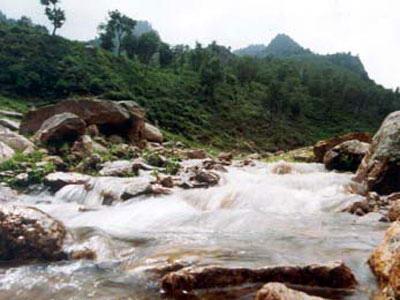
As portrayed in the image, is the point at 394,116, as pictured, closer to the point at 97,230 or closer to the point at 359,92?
the point at 97,230

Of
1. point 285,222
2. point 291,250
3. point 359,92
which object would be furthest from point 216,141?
point 359,92

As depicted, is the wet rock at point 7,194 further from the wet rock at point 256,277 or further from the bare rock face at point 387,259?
the bare rock face at point 387,259

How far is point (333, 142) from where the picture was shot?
854 inches

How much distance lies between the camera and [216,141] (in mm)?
44500

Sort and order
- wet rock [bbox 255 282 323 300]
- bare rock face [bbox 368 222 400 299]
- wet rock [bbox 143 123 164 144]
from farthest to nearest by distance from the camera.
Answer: wet rock [bbox 143 123 164 144] → bare rock face [bbox 368 222 400 299] → wet rock [bbox 255 282 323 300]

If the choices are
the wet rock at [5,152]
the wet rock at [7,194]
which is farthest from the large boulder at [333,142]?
the wet rock at [5,152]

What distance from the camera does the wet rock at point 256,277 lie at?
518cm

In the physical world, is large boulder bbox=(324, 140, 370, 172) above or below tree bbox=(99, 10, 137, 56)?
below

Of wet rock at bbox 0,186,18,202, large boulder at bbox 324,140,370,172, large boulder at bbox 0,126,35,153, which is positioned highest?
large boulder at bbox 324,140,370,172

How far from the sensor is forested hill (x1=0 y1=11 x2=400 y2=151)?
45.3m

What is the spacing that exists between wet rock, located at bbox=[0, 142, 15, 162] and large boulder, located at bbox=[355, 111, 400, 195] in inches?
603

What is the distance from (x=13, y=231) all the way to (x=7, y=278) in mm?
1273

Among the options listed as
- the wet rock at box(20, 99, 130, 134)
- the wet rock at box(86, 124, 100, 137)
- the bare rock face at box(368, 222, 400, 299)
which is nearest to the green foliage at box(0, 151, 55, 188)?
the wet rock at box(86, 124, 100, 137)

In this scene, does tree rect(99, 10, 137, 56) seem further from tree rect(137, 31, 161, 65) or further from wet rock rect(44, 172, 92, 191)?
wet rock rect(44, 172, 92, 191)
